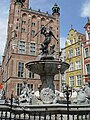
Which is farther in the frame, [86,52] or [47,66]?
[86,52]

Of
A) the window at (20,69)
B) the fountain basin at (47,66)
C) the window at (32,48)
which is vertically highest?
the window at (32,48)

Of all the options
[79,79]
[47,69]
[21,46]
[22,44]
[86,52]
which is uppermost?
[22,44]

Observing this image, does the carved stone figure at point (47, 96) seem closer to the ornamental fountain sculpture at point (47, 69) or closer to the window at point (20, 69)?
the ornamental fountain sculpture at point (47, 69)

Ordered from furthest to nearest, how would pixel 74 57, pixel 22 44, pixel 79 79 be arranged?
pixel 22 44
pixel 74 57
pixel 79 79

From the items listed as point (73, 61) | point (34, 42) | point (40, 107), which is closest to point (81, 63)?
point (73, 61)

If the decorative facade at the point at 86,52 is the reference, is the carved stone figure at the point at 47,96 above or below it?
below

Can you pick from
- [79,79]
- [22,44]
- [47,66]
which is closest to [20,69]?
[22,44]

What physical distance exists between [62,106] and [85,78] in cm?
2304

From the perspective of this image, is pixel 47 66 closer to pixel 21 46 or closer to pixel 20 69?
pixel 20 69

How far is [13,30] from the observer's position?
3578cm

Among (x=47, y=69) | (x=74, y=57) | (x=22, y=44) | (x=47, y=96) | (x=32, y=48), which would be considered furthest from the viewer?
(x=32, y=48)

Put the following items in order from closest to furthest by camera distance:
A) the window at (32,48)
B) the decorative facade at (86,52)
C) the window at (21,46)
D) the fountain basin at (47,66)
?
the fountain basin at (47,66)
the decorative facade at (86,52)
the window at (21,46)
the window at (32,48)

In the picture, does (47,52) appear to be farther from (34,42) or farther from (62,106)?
(34,42)

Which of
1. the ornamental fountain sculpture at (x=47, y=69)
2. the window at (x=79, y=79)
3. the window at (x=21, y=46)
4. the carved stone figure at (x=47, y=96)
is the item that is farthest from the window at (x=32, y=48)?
the carved stone figure at (x=47, y=96)
